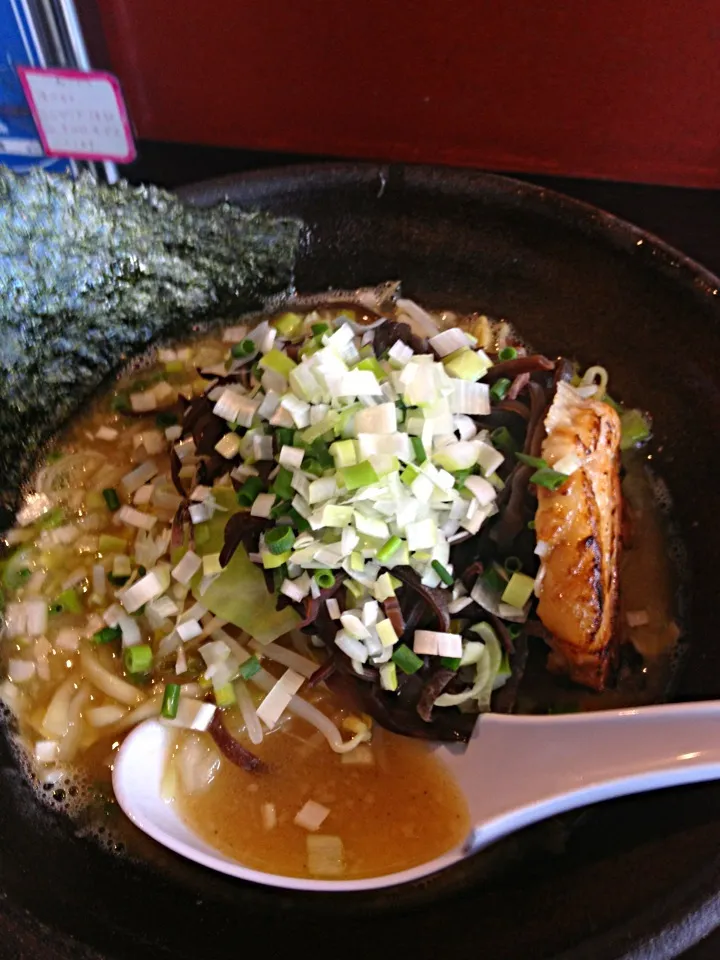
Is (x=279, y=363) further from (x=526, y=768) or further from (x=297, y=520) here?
(x=526, y=768)

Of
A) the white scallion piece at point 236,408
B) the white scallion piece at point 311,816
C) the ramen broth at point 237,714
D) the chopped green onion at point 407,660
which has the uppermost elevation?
the white scallion piece at point 236,408

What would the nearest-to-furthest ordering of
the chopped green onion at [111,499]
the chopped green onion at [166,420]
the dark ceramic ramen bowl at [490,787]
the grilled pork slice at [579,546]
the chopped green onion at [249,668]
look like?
the dark ceramic ramen bowl at [490,787] → the grilled pork slice at [579,546] → the chopped green onion at [249,668] → the chopped green onion at [111,499] → the chopped green onion at [166,420]

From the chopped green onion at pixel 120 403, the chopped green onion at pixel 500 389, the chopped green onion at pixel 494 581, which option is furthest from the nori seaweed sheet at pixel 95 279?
the chopped green onion at pixel 494 581

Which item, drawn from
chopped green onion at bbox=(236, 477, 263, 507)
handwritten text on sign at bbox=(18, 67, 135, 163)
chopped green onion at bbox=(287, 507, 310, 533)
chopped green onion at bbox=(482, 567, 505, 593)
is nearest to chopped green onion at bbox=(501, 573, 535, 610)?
chopped green onion at bbox=(482, 567, 505, 593)

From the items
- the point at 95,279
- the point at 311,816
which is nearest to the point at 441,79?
the point at 95,279

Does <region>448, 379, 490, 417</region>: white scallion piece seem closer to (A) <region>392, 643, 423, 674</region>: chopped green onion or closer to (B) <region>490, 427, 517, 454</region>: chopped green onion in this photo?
(B) <region>490, 427, 517, 454</region>: chopped green onion

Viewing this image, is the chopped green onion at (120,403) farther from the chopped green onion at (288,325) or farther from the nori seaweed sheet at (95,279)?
the chopped green onion at (288,325)
